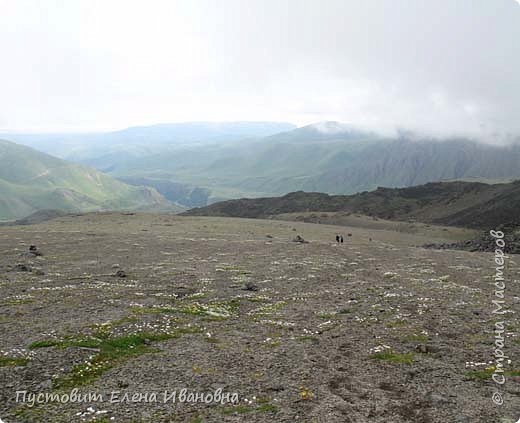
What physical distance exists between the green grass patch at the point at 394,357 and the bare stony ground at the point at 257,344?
8cm

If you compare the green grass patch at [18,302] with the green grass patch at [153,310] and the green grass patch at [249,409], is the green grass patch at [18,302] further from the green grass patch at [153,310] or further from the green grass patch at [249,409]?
the green grass patch at [249,409]

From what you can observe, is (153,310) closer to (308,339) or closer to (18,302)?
(18,302)

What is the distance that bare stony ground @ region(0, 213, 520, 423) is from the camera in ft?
44.3

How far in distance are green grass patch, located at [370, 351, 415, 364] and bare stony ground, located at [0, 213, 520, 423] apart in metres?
0.08

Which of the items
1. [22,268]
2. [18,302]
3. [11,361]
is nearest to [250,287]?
[18,302]

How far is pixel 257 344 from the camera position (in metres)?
19.8

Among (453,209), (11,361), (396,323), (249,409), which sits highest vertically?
(11,361)

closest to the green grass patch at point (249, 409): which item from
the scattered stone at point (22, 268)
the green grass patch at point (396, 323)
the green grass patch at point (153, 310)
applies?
the green grass patch at point (396, 323)

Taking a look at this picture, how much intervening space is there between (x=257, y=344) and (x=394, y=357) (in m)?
6.61

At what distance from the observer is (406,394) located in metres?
14.7

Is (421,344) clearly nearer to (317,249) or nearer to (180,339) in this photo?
(180,339)

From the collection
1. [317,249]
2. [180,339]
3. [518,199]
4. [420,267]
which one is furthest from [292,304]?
[518,199]

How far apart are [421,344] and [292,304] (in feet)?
34.4

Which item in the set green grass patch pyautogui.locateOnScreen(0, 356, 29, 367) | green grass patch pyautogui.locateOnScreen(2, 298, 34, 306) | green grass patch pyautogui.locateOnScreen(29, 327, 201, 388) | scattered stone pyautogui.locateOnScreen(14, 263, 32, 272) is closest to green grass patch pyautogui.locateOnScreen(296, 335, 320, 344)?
green grass patch pyautogui.locateOnScreen(29, 327, 201, 388)
